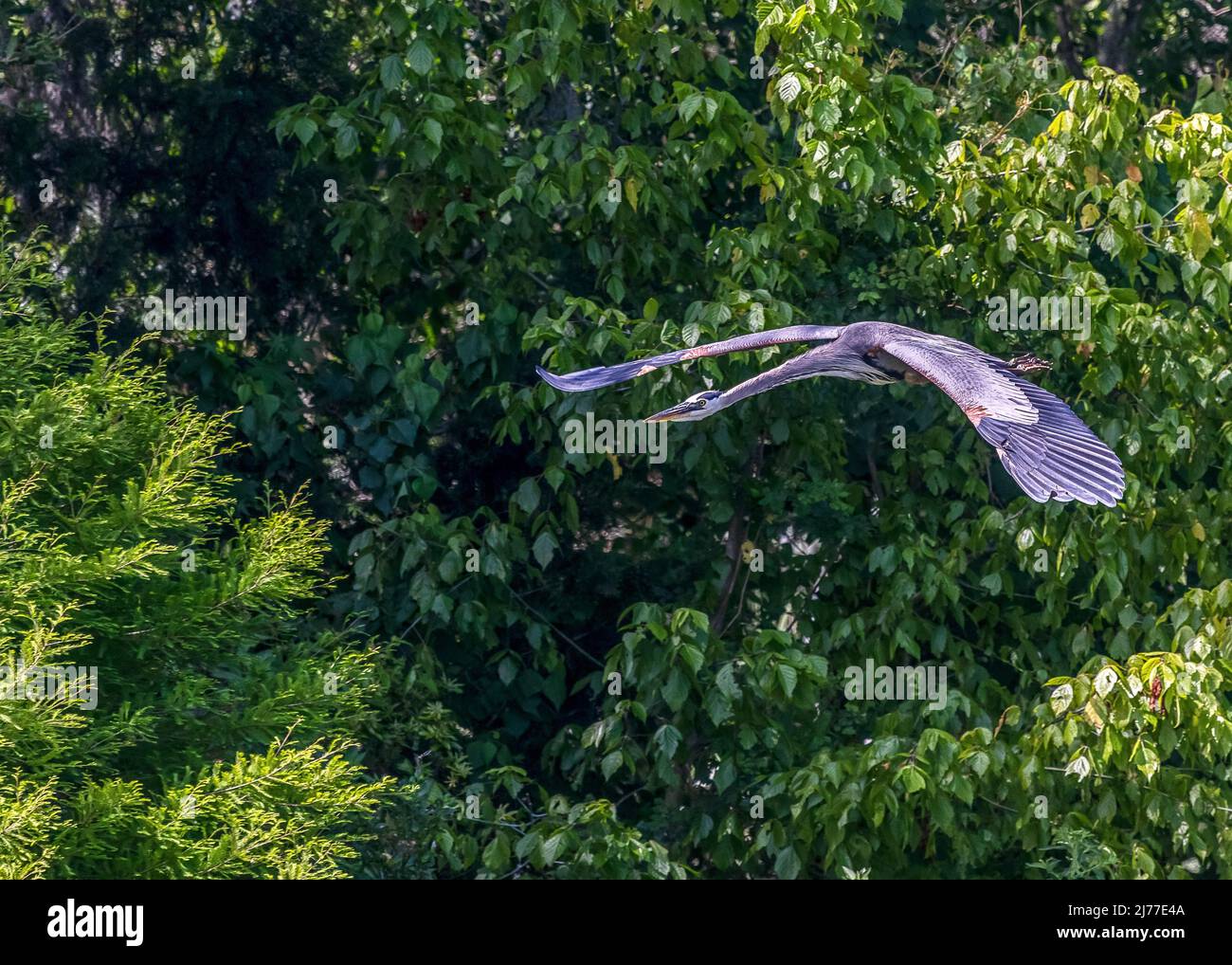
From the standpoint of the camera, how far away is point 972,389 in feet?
20.0

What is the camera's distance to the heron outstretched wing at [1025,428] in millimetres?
5699

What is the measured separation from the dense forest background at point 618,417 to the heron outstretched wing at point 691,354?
1599 mm

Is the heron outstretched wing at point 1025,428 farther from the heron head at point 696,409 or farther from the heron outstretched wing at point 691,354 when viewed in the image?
the heron head at point 696,409

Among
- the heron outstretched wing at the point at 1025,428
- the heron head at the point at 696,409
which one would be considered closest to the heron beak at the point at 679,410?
A: the heron head at the point at 696,409

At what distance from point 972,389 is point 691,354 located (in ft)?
3.19

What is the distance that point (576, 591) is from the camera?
1016 cm

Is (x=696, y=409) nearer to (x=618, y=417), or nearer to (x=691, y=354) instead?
(x=691, y=354)

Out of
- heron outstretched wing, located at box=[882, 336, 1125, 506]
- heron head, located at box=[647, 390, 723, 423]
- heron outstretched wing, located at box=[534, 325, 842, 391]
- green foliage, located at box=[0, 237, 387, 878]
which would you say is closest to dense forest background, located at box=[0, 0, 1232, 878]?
green foliage, located at box=[0, 237, 387, 878]

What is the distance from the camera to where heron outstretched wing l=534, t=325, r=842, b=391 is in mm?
6480

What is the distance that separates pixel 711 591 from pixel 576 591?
781 millimetres

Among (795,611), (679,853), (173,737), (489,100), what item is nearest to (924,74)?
(489,100)

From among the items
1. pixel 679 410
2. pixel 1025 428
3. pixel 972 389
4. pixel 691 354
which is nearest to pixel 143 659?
pixel 679 410

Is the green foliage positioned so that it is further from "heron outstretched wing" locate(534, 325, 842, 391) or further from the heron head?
the heron head

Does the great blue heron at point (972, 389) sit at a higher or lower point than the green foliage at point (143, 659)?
higher
